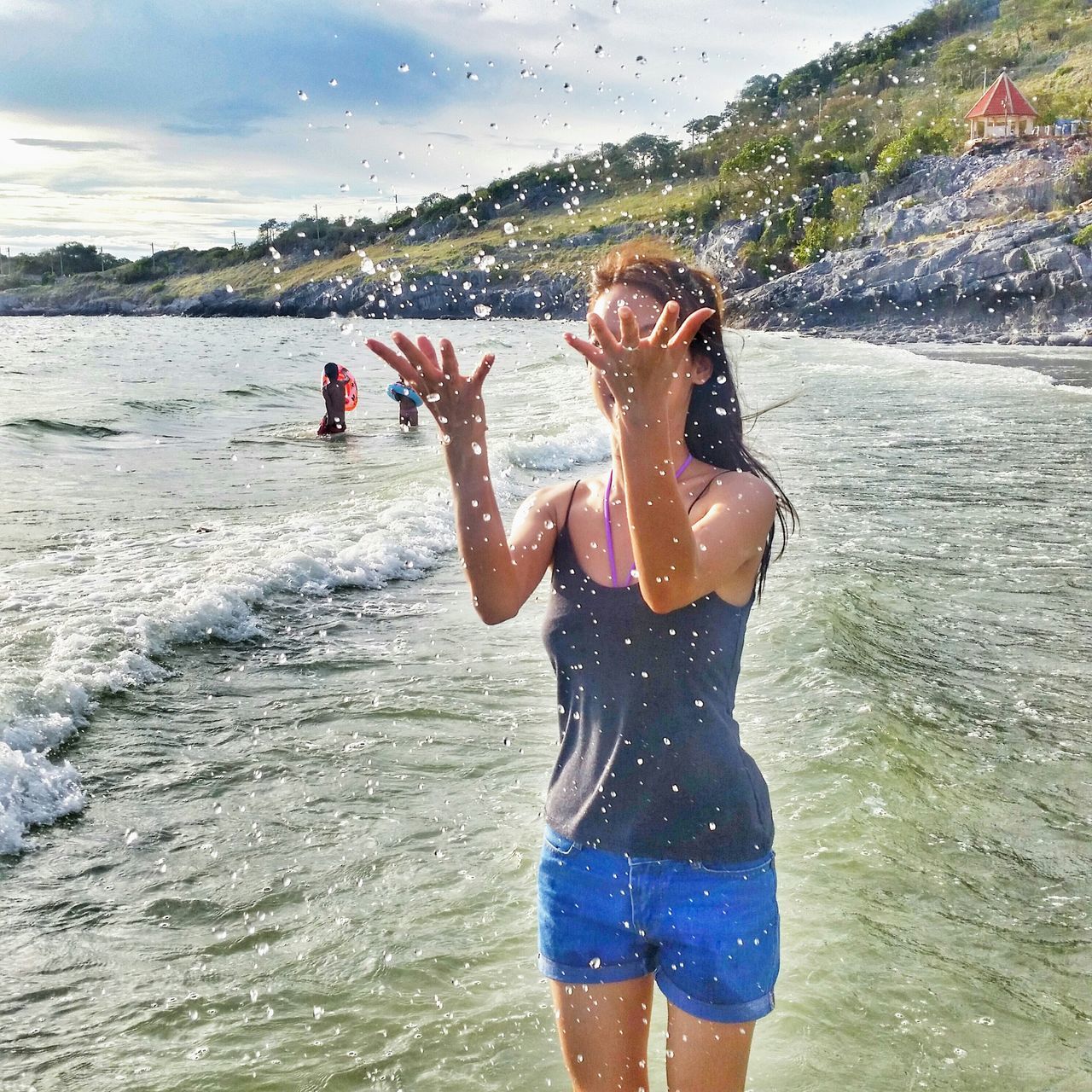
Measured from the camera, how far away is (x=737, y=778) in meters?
2.28

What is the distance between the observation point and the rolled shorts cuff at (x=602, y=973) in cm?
226

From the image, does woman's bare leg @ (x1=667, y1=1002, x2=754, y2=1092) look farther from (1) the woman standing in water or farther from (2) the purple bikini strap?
(2) the purple bikini strap

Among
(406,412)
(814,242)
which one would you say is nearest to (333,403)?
(406,412)

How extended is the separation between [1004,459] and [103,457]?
1643 cm

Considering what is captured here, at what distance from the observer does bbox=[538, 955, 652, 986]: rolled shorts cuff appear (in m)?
2.26

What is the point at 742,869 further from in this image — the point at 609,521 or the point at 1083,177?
the point at 1083,177

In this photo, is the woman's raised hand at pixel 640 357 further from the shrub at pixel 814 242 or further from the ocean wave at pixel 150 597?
the shrub at pixel 814 242

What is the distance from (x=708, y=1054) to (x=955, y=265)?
205ft

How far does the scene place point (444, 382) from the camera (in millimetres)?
2346

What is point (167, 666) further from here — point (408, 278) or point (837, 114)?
point (408, 278)

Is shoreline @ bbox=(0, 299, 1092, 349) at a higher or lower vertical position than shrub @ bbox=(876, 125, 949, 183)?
lower

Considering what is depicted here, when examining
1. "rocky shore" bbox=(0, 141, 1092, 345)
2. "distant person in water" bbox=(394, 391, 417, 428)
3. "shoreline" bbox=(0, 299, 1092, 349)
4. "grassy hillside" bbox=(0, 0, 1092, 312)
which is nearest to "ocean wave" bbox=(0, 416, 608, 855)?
"shoreline" bbox=(0, 299, 1092, 349)

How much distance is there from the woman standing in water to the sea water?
1.52 metres

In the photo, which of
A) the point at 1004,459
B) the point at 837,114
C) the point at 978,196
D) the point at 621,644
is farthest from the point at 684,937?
the point at 837,114
